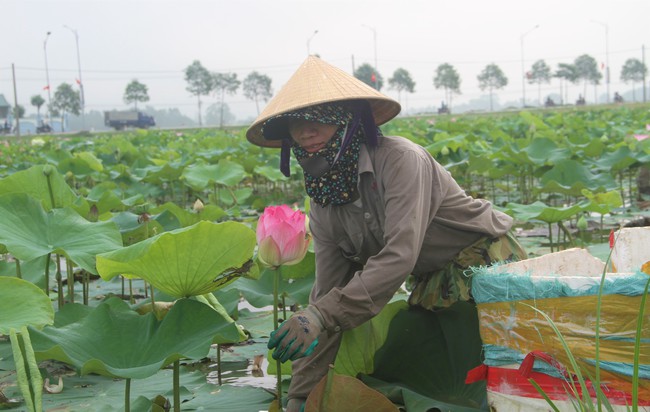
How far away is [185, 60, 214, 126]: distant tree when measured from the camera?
209 ft

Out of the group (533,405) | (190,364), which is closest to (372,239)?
(533,405)

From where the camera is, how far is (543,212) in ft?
9.40

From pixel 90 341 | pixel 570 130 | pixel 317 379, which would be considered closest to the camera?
pixel 90 341

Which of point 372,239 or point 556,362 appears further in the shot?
point 372,239

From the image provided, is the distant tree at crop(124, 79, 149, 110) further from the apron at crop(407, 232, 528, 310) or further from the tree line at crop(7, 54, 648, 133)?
the apron at crop(407, 232, 528, 310)

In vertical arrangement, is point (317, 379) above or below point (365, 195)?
below

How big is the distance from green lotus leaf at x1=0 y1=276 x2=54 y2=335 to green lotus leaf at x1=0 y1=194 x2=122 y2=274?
326 mm

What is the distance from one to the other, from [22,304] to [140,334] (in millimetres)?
256

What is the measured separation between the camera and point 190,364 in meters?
2.17

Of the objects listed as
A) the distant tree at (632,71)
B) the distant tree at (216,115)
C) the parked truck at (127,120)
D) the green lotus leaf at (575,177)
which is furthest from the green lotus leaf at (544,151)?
the distant tree at (216,115)

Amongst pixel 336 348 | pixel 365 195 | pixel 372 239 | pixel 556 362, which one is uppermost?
pixel 365 195

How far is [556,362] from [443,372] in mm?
541

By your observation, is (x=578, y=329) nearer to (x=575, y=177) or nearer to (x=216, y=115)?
(x=575, y=177)

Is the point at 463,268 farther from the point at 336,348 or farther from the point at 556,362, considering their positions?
the point at 556,362
